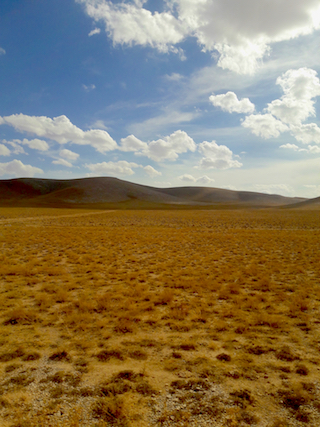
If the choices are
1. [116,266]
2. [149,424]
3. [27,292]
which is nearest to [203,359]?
[149,424]

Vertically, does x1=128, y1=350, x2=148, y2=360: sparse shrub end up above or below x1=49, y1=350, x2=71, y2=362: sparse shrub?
below

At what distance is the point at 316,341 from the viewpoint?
6.27m

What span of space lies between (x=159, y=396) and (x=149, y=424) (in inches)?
23.9

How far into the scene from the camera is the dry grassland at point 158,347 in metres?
3.97

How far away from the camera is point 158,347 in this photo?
5973 mm

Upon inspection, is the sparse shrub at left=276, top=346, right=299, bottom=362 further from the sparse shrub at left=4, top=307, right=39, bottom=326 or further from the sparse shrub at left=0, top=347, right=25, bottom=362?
the sparse shrub at left=4, top=307, right=39, bottom=326

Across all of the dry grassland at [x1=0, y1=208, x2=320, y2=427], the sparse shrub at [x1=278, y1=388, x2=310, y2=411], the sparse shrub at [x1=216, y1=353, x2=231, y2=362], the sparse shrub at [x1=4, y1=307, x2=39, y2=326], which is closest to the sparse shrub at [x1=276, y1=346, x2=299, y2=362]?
the dry grassland at [x1=0, y1=208, x2=320, y2=427]

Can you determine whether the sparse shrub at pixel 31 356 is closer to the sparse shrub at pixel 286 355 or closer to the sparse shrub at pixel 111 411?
the sparse shrub at pixel 111 411

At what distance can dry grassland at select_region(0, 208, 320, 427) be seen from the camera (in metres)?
3.97

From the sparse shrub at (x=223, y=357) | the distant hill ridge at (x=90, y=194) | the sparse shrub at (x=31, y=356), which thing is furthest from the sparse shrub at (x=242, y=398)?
the distant hill ridge at (x=90, y=194)

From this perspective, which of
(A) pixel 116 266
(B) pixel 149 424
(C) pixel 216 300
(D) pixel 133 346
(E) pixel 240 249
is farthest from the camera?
(E) pixel 240 249

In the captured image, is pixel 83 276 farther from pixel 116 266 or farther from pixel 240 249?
pixel 240 249

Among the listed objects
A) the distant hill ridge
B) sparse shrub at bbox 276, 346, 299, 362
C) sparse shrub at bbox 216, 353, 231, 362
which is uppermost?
the distant hill ridge

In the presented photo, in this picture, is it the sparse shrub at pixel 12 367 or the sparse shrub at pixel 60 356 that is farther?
the sparse shrub at pixel 60 356
